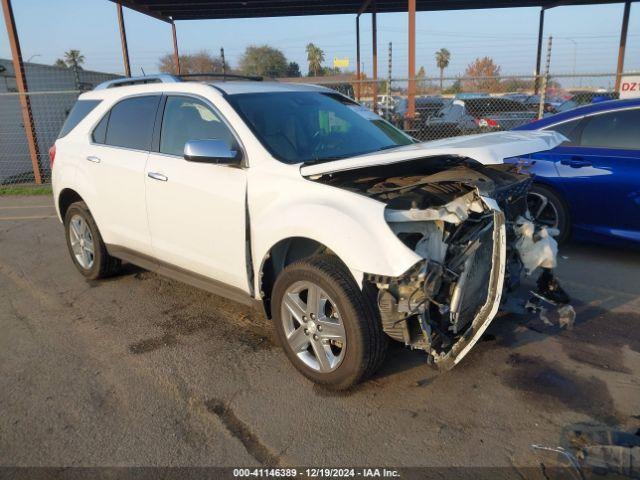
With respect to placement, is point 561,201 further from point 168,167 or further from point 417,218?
point 168,167

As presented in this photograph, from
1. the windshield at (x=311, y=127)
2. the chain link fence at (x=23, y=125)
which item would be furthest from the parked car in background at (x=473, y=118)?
the chain link fence at (x=23, y=125)

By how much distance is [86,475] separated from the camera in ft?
8.41

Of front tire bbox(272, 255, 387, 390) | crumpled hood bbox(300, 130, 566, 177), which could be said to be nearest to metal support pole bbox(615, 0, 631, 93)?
crumpled hood bbox(300, 130, 566, 177)

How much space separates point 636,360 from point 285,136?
2906mm

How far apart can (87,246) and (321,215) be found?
333 cm

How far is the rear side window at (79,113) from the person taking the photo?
511 cm

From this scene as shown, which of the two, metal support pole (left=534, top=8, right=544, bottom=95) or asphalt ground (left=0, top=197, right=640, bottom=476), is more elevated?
metal support pole (left=534, top=8, right=544, bottom=95)

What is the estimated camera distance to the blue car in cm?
520

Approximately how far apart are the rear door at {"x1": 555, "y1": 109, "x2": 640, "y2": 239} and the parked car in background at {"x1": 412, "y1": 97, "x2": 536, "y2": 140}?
640 cm

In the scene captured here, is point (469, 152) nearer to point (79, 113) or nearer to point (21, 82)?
point (79, 113)

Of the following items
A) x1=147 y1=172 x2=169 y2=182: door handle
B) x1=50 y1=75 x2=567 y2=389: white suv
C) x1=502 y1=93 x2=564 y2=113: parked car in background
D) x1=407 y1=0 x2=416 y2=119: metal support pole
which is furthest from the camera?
x1=502 y1=93 x2=564 y2=113: parked car in background

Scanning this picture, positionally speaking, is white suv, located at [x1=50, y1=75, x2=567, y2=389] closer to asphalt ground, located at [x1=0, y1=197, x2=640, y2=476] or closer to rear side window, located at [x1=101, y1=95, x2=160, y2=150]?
rear side window, located at [x1=101, y1=95, x2=160, y2=150]

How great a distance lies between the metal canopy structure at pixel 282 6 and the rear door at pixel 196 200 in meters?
12.9

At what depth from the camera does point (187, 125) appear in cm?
403
